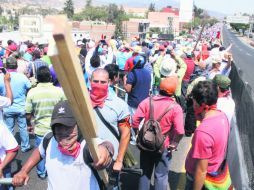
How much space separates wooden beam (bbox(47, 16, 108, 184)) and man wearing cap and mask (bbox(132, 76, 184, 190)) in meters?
2.80

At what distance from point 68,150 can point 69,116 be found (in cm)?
23

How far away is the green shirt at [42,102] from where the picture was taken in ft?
15.4

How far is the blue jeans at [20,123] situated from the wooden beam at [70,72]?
507 centimetres

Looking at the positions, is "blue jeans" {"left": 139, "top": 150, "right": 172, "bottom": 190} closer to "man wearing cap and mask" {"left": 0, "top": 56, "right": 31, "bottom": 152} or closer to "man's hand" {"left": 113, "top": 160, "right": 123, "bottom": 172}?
"man's hand" {"left": 113, "top": 160, "right": 123, "bottom": 172}

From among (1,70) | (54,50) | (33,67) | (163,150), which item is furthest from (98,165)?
(33,67)

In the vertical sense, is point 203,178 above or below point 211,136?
below

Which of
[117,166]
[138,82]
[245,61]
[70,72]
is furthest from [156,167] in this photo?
[245,61]

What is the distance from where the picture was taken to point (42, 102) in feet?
Result: 15.4

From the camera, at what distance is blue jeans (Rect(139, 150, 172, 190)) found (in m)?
4.29

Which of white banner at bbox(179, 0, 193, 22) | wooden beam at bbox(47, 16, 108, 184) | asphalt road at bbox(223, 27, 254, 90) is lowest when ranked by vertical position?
asphalt road at bbox(223, 27, 254, 90)

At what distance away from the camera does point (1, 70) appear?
571 cm

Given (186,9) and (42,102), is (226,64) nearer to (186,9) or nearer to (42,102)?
(42,102)

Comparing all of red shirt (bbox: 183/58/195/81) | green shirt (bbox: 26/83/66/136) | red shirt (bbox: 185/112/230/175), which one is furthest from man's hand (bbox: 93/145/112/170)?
red shirt (bbox: 183/58/195/81)

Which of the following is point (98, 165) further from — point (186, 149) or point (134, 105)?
point (186, 149)
